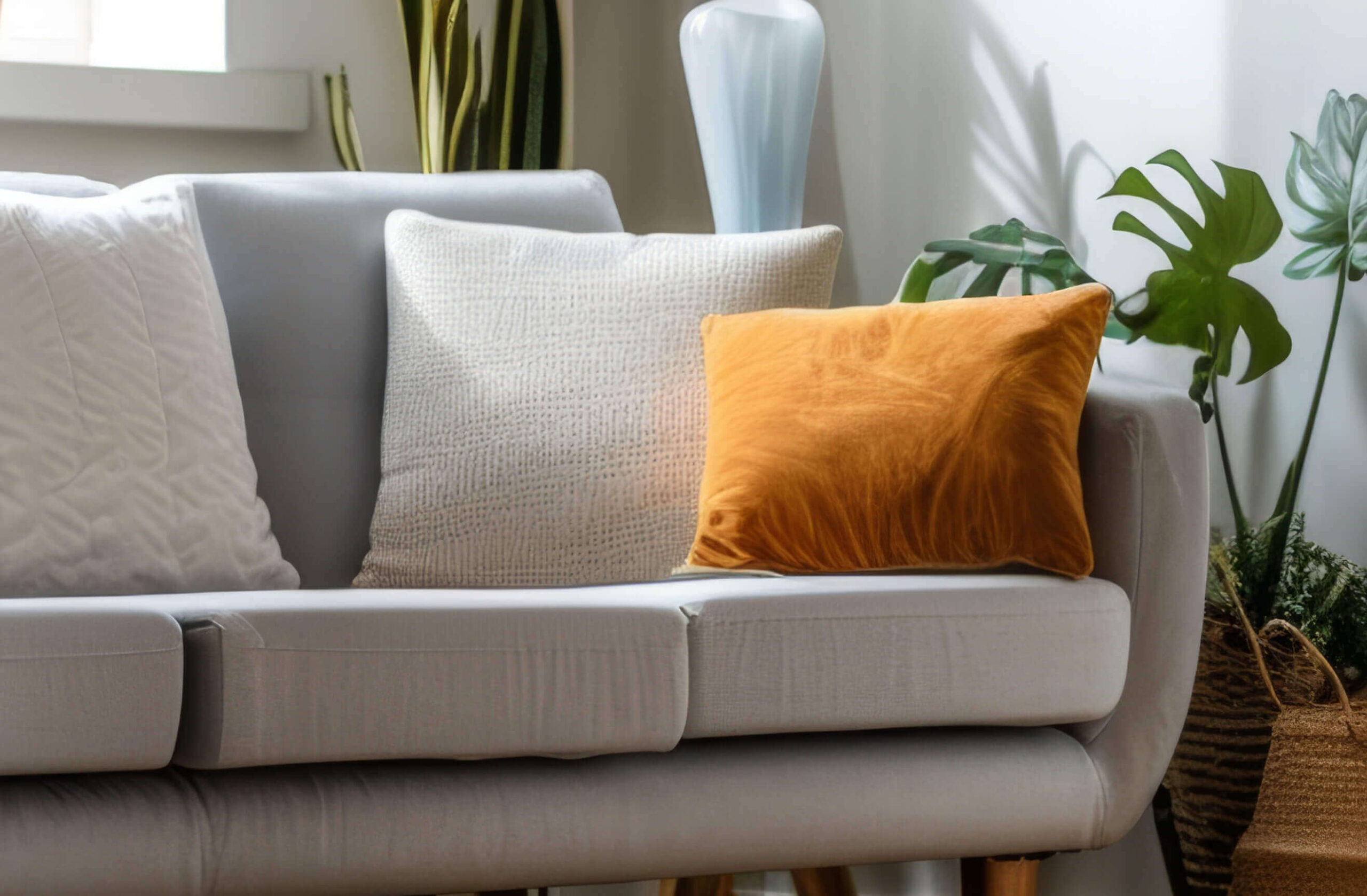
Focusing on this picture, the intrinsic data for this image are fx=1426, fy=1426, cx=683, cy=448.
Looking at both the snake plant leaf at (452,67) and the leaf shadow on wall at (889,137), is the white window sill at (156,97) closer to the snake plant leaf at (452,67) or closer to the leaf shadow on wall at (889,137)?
the snake plant leaf at (452,67)

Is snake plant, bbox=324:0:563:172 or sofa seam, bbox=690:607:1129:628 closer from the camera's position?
sofa seam, bbox=690:607:1129:628

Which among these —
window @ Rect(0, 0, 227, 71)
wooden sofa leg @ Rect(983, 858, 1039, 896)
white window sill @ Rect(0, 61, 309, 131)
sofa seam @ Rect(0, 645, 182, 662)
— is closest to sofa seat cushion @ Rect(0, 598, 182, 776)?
sofa seam @ Rect(0, 645, 182, 662)

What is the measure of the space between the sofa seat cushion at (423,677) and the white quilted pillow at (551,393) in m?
0.31

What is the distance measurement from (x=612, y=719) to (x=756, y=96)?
4.64 ft

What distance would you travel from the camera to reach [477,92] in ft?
9.14

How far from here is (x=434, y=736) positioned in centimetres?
112

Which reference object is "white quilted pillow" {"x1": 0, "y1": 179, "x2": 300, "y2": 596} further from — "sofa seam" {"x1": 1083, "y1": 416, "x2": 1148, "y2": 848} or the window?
the window

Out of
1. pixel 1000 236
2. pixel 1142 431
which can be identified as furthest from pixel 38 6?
pixel 1142 431

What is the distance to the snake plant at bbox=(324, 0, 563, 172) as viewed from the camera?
9.02 ft

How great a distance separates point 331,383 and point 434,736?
0.66 meters

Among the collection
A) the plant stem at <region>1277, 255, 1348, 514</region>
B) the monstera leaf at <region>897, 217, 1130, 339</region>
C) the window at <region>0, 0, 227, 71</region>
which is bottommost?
the plant stem at <region>1277, 255, 1348, 514</region>

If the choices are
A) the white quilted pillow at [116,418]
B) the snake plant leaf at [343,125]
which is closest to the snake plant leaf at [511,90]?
the snake plant leaf at [343,125]

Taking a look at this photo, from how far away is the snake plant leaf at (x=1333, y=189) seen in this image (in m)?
1.54

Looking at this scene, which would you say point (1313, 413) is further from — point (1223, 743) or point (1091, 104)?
point (1091, 104)
